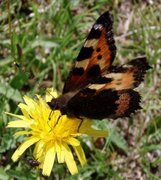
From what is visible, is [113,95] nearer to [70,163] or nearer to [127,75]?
[127,75]

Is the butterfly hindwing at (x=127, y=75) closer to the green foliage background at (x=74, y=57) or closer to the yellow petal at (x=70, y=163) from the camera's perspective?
the yellow petal at (x=70, y=163)

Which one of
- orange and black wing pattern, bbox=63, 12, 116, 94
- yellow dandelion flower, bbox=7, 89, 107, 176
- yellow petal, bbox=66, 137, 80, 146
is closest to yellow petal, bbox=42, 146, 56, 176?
yellow dandelion flower, bbox=7, 89, 107, 176

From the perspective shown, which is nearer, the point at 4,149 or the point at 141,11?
the point at 4,149

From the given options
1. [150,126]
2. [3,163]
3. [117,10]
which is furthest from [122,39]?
[3,163]

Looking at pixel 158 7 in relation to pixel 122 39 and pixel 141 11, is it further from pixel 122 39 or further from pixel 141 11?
pixel 122 39

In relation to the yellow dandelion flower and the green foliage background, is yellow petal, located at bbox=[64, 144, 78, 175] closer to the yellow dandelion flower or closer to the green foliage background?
the yellow dandelion flower

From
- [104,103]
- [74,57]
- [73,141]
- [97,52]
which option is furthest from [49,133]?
[74,57]
